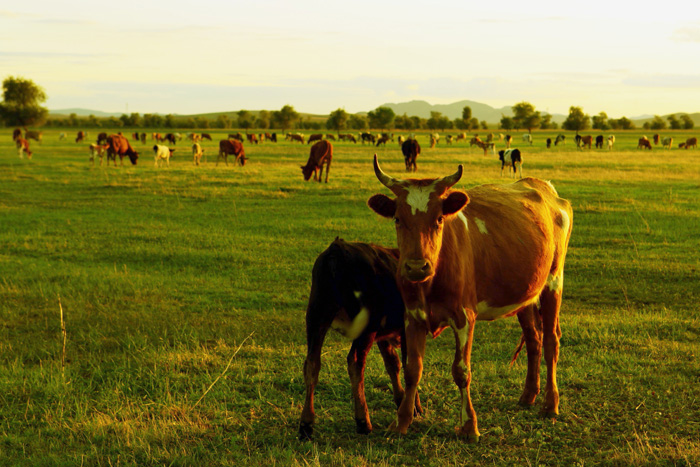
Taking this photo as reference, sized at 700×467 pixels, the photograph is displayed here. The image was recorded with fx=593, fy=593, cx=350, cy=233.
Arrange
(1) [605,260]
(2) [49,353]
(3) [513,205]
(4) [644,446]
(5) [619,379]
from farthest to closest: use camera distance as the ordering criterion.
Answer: (1) [605,260] < (2) [49,353] < (5) [619,379] < (3) [513,205] < (4) [644,446]

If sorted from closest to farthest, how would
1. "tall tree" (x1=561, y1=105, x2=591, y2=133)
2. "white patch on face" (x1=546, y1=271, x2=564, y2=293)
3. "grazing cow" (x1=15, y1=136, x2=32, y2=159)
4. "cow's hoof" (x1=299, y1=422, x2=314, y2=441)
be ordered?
1. "cow's hoof" (x1=299, y1=422, x2=314, y2=441)
2. "white patch on face" (x1=546, y1=271, x2=564, y2=293)
3. "grazing cow" (x1=15, y1=136, x2=32, y2=159)
4. "tall tree" (x1=561, y1=105, x2=591, y2=133)

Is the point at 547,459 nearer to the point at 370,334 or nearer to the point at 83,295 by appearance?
the point at 370,334

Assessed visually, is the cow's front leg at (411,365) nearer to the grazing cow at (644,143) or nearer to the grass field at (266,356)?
the grass field at (266,356)

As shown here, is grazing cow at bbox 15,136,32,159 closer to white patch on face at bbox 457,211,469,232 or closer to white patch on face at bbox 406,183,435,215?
white patch on face at bbox 457,211,469,232

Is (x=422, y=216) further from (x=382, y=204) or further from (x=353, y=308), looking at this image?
(x=353, y=308)

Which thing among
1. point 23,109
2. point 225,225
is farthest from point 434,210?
point 23,109

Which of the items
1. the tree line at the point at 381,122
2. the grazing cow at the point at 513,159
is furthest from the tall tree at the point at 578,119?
the grazing cow at the point at 513,159

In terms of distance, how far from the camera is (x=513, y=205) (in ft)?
17.8

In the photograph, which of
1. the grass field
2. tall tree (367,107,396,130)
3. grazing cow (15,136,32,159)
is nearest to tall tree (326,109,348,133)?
tall tree (367,107,396,130)

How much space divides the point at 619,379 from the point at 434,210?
2.97 m

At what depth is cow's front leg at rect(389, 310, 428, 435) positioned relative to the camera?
4.62 meters

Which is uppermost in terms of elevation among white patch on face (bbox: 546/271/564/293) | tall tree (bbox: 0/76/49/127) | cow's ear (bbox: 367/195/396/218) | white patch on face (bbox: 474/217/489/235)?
tall tree (bbox: 0/76/49/127)

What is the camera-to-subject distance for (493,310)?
16.6 feet

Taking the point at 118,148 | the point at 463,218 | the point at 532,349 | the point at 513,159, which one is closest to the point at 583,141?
the point at 513,159
